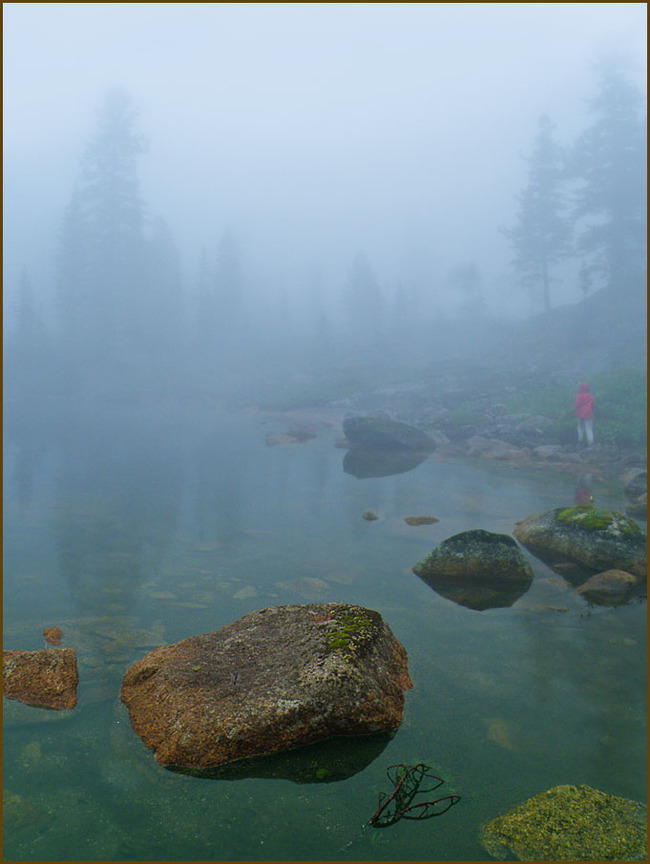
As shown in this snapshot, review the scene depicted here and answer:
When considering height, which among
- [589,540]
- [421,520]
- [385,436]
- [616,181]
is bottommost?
[421,520]

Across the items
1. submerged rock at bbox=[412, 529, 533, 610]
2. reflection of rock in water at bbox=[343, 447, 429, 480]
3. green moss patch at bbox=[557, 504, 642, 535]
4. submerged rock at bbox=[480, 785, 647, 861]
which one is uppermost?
reflection of rock in water at bbox=[343, 447, 429, 480]

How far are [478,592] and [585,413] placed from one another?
14374mm

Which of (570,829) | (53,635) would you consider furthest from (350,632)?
(53,635)

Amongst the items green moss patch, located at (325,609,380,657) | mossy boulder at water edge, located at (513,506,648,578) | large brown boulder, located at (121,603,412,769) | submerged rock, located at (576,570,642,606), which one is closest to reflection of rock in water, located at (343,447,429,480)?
mossy boulder at water edge, located at (513,506,648,578)

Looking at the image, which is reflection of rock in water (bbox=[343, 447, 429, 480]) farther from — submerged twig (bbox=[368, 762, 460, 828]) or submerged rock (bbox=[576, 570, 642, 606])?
submerged twig (bbox=[368, 762, 460, 828])

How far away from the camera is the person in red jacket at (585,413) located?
827 inches

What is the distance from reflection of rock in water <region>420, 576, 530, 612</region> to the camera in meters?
8.98

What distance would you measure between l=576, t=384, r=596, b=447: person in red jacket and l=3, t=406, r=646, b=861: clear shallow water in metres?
4.84

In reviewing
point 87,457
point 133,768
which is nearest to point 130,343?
point 87,457

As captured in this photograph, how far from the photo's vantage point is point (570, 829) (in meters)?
4.45

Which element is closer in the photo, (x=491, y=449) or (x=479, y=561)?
(x=479, y=561)

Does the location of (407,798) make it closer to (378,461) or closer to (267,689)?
(267,689)

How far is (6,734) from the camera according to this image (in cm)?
571

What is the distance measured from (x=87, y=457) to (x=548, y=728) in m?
21.0
